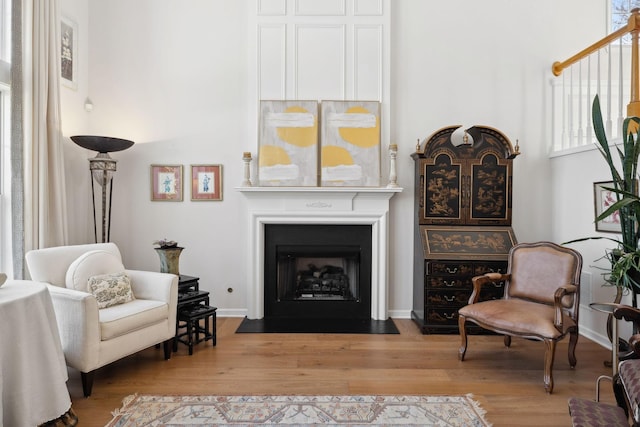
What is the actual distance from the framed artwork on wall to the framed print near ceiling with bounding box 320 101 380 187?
269cm

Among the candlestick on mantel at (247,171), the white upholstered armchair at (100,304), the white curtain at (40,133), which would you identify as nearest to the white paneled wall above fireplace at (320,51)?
the candlestick on mantel at (247,171)

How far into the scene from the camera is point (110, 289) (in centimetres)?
294

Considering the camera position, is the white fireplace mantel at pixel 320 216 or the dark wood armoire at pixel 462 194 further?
the white fireplace mantel at pixel 320 216

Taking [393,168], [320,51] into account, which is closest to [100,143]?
[320,51]

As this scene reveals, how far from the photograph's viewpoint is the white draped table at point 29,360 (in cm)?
192

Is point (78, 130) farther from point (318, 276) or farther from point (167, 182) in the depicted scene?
point (318, 276)

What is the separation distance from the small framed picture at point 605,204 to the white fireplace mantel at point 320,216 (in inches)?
73.9

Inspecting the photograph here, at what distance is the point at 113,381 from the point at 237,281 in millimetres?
1737

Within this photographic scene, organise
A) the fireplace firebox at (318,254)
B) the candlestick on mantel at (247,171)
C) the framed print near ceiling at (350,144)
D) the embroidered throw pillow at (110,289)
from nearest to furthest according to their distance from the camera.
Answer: the embroidered throw pillow at (110,289) < the candlestick on mantel at (247,171) < the framed print near ceiling at (350,144) < the fireplace firebox at (318,254)

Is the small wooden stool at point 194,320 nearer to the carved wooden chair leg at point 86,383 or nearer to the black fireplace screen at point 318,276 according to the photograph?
the carved wooden chair leg at point 86,383

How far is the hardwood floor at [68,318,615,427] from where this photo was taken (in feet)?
8.23

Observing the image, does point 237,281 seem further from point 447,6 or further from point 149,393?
point 447,6

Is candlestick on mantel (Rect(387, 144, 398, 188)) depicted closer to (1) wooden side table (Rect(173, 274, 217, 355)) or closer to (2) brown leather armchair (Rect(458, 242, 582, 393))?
(2) brown leather armchair (Rect(458, 242, 582, 393))

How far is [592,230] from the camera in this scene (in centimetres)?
363
